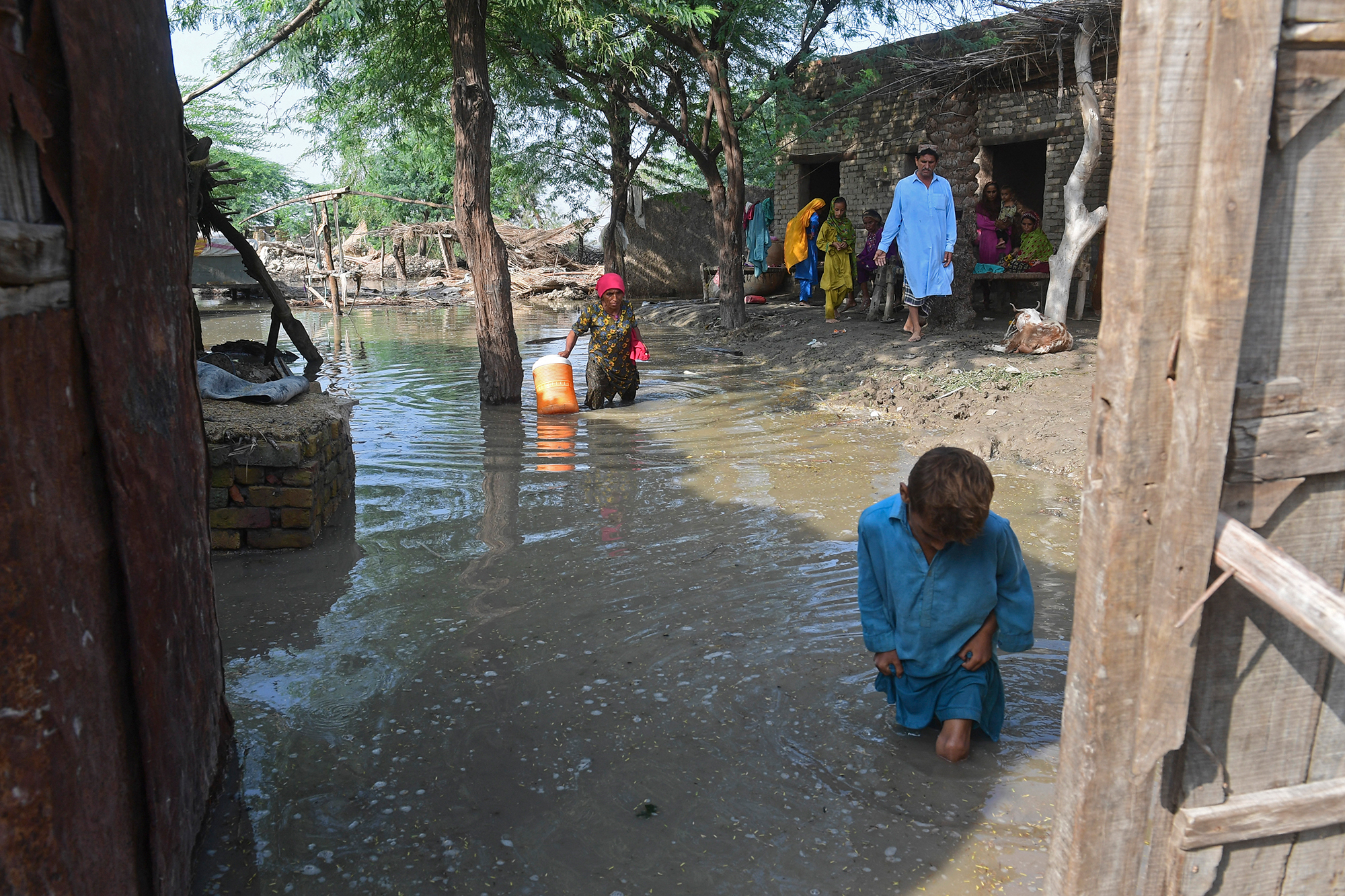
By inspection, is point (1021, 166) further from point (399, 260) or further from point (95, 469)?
point (399, 260)

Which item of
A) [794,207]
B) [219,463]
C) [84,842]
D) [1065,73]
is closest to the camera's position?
[84,842]

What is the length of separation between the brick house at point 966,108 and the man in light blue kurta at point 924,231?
0.77 meters

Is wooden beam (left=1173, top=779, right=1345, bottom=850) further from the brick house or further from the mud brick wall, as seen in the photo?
the mud brick wall

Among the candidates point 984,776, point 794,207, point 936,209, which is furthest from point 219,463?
point 794,207

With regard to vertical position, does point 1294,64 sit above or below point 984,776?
above

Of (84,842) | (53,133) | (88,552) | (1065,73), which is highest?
(1065,73)

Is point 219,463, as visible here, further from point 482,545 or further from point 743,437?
point 743,437

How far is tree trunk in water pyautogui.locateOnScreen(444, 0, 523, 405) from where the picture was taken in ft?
25.6

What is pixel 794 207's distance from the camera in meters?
16.1

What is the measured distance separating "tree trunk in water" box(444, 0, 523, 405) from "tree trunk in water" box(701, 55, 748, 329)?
505cm

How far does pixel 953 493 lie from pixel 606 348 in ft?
20.5

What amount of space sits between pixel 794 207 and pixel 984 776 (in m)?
14.3

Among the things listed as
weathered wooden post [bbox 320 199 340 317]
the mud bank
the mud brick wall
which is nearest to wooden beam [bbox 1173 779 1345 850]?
the mud bank

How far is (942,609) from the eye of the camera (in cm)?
286
